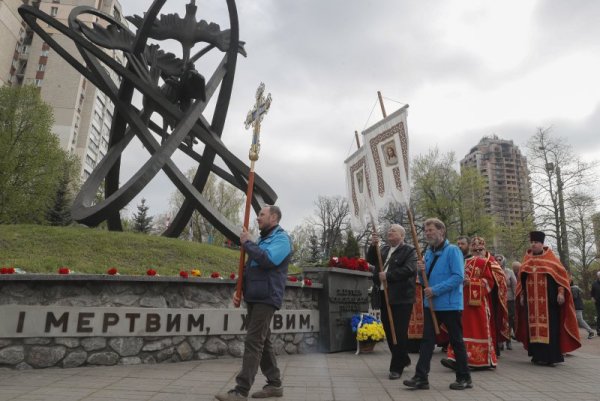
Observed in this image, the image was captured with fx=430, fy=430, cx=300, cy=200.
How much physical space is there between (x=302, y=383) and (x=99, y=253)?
16.7 ft

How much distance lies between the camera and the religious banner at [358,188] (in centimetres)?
643

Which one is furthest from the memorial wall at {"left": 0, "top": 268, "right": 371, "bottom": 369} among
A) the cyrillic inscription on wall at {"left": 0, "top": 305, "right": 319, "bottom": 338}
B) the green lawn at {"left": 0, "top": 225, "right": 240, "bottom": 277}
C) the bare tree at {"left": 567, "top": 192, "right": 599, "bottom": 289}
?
the bare tree at {"left": 567, "top": 192, "right": 599, "bottom": 289}

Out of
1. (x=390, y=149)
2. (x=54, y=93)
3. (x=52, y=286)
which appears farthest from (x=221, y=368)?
(x=54, y=93)

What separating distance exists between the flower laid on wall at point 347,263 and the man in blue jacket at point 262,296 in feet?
14.8

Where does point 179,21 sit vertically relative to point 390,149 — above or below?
above

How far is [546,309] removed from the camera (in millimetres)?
7328

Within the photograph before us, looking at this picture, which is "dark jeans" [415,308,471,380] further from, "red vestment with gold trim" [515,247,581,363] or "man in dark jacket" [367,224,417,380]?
"red vestment with gold trim" [515,247,581,363]

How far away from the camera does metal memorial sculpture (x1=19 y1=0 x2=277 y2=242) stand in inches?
403

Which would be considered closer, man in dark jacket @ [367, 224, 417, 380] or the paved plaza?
the paved plaza

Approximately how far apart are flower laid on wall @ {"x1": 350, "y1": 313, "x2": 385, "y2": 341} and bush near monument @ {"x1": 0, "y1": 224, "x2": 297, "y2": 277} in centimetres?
287

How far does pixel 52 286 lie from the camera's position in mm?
5707

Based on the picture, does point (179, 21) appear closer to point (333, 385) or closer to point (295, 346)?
point (295, 346)

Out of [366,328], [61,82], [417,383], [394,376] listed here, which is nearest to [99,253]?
[366,328]

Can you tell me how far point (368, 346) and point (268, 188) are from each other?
5.22 m
